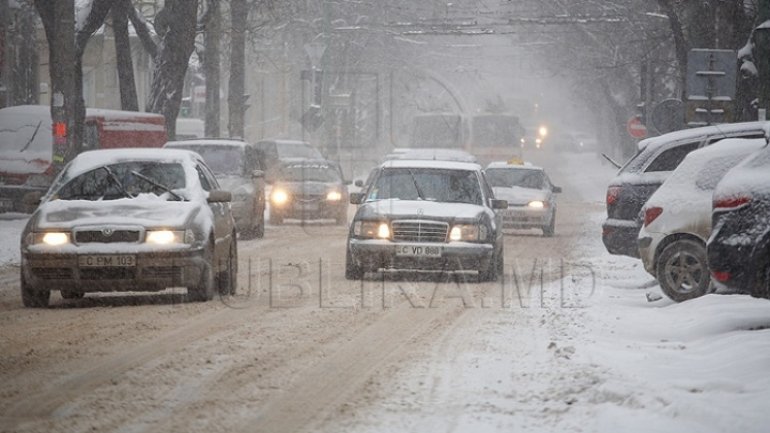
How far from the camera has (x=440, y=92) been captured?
10225 cm

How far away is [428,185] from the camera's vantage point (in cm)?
1942

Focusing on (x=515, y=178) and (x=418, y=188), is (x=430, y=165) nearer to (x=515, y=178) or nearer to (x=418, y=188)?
(x=418, y=188)

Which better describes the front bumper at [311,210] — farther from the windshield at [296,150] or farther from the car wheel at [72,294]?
the car wheel at [72,294]

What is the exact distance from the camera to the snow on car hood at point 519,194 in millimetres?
32125

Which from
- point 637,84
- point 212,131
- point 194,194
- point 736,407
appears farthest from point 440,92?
point 736,407

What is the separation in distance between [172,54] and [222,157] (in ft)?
29.7

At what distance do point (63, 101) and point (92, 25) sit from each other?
7314mm

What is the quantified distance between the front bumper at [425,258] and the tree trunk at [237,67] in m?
25.5

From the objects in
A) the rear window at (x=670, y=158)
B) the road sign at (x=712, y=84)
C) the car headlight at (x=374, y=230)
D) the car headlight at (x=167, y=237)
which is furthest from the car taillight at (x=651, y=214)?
the road sign at (x=712, y=84)

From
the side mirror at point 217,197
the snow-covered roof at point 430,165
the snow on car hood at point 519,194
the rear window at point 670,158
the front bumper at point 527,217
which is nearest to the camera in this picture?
the side mirror at point 217,197

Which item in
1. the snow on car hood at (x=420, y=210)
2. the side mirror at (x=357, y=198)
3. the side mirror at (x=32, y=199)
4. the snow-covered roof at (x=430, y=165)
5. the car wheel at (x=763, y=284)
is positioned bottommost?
the car wheel at (x=763, y=284)

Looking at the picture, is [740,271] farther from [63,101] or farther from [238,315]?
[63,101]

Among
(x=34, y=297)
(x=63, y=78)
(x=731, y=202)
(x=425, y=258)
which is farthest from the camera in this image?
(x=63, y=78)

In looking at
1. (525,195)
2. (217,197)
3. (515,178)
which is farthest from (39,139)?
(217,197)
